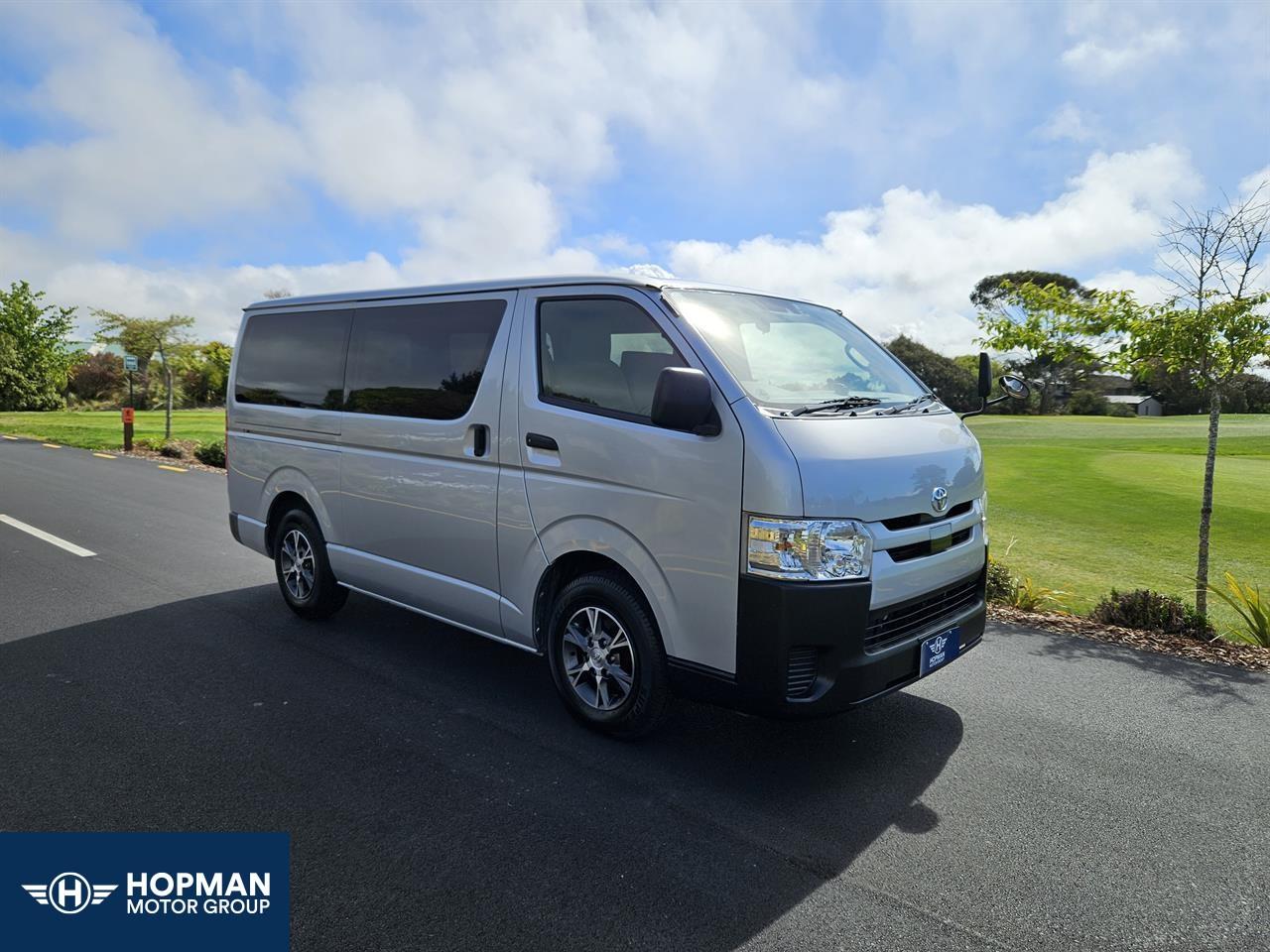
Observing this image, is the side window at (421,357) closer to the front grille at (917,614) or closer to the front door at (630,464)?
the front door at (630,464)

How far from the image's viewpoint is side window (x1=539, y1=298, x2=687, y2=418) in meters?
3.57

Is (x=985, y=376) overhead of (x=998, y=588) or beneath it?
overhead

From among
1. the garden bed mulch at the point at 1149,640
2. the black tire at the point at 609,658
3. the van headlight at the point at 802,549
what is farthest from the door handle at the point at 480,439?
the garden bed mulch at the point at 1149,640

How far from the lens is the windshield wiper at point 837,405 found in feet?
11.0

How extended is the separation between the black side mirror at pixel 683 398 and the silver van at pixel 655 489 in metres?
0.01

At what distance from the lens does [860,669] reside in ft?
10.5

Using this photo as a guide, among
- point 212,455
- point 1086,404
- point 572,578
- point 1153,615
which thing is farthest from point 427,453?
point 1086,404

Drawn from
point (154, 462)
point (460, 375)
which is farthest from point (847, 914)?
point (154, 462)

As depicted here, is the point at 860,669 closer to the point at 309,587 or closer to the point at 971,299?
the point at 309,587

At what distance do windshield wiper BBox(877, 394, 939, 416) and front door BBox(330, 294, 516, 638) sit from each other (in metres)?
1.88

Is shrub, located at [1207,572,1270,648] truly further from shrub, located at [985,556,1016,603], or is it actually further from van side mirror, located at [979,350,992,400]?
van side mirror, located at [979,350,992,400]

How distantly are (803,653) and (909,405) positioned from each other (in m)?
1.47

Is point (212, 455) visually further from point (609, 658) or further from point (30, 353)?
point (30, 353)

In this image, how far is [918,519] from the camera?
3484 millimetres
